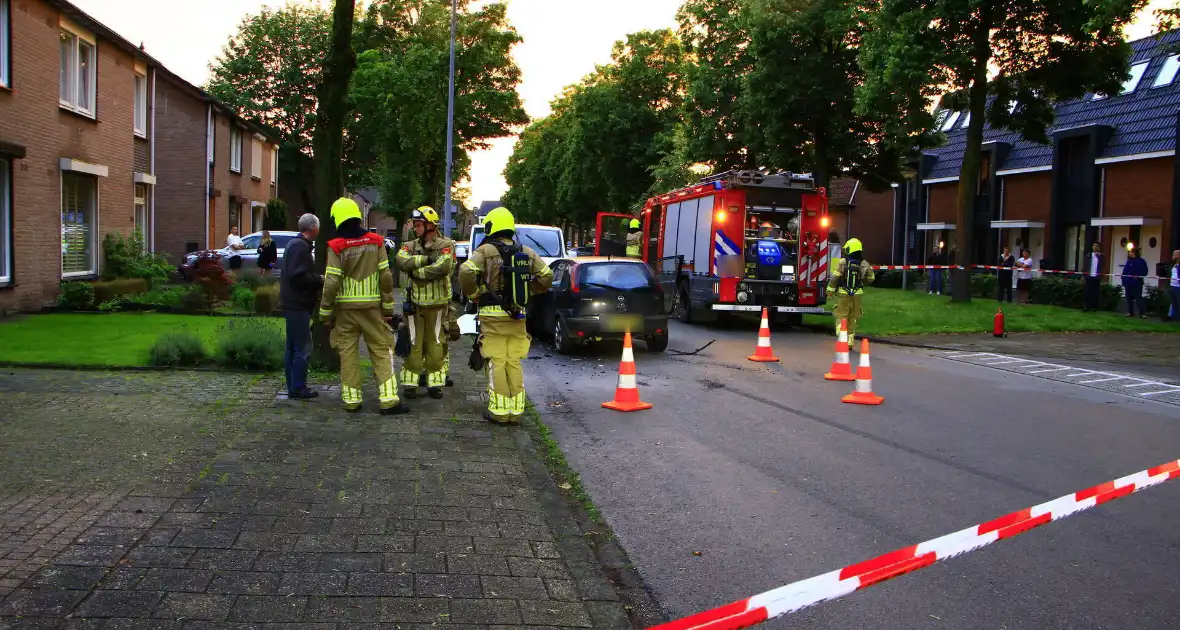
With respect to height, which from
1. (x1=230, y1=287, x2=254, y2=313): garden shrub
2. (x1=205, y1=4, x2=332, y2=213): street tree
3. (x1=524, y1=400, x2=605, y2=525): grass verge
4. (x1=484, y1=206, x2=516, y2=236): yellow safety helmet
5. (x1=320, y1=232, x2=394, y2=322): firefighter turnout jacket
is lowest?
(x1=524, y1=400, x2=605, y2=525): grass verge

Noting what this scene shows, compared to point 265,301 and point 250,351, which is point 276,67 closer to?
point 265,301

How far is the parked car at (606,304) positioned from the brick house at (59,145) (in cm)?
866

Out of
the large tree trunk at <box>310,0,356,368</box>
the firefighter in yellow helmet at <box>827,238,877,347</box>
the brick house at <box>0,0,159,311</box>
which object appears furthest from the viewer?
the brick house at <box>0,0,159,311</box>

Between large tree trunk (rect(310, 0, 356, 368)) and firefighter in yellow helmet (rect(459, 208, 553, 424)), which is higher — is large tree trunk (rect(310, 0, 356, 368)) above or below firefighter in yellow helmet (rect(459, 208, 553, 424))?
above

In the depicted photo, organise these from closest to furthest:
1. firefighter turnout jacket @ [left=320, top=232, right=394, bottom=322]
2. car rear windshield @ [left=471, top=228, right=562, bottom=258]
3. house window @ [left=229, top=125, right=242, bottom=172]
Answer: firefighter turnout jacket @ [left=320, top=232, right=394, bottom=322], car rear windshield @ [left=471, top=228, right=562, bottom=258], house window @ [left=229, top=125, right=242, bottom=172]

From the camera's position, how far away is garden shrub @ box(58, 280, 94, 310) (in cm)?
1587

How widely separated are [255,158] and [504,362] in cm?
3019

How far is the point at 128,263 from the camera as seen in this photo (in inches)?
740

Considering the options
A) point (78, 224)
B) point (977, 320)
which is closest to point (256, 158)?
point (78, 224)

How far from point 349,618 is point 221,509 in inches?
67.5

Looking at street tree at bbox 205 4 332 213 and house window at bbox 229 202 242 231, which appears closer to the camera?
house window at bbox 229 202 242 231

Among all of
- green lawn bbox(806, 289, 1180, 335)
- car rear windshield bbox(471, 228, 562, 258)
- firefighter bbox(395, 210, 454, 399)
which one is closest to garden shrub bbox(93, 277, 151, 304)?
car rear windshield bbox(471, 228, 562, 258)

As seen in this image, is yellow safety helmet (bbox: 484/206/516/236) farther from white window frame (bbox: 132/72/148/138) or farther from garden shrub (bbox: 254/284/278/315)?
white window frame (bbox: 132/72/148/138)

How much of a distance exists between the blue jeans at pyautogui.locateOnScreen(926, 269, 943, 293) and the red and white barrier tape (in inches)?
1045
